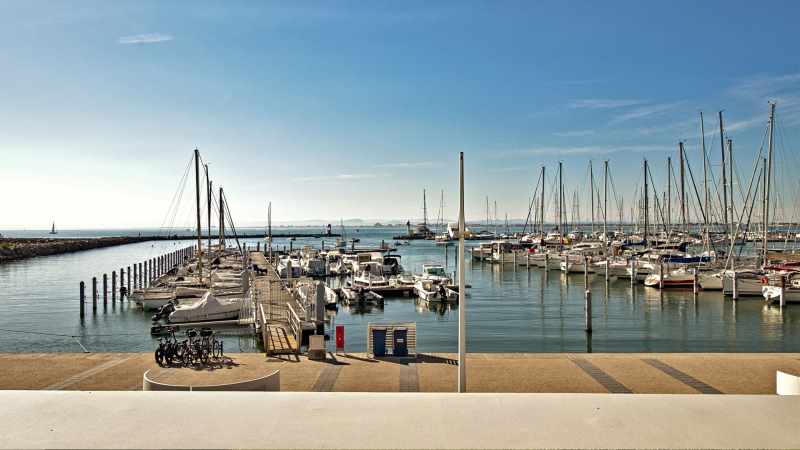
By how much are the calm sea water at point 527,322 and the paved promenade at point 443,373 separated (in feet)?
41.8

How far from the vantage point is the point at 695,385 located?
1552 centimetres

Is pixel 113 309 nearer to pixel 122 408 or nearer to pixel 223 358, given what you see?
pixel 223 358

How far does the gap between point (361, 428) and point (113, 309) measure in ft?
155

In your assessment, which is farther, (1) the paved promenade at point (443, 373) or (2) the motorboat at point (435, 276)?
(2) the motorboat at point (435, 276)

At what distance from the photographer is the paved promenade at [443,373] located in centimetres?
1524

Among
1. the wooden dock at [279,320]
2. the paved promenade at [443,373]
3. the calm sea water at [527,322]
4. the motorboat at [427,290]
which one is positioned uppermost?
the paved promenade at [443,373]

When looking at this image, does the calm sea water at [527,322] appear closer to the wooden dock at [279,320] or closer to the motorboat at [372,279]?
the wooden dock at [279,320]

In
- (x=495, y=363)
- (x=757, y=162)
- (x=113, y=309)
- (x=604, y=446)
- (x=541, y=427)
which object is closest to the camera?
(x=604, y=446)

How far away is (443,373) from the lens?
1678cm

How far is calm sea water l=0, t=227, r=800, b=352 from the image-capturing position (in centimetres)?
3294

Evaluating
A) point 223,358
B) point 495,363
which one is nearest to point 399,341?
point 495,363

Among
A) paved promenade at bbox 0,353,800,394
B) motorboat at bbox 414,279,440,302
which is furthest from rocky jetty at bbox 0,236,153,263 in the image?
paved promenade at bbox 0,353,800,394

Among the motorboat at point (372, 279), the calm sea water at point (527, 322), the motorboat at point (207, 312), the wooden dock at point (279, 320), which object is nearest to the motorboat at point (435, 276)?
the calm sea water at point (527, 322)

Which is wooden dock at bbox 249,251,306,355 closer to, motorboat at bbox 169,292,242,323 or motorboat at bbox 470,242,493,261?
motorboat at bbox 169,292,242,323
